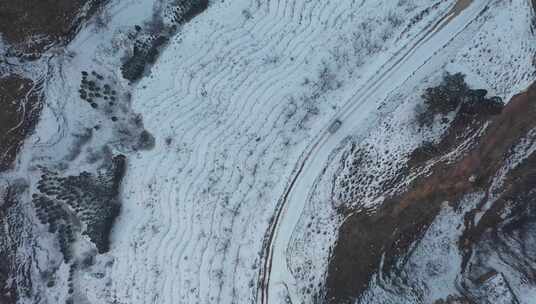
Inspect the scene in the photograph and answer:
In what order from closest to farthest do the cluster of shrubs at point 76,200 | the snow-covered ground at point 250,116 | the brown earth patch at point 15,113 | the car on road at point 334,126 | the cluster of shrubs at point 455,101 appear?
the cluster of shrubs at point 455,101, the snow-covered ground at point 250,116, the car on road at point 334,126, the cluster of shrubs at point 76,200, the brown earth patch at point 15,113

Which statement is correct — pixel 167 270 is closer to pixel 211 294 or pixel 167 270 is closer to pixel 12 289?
pixel 211 294

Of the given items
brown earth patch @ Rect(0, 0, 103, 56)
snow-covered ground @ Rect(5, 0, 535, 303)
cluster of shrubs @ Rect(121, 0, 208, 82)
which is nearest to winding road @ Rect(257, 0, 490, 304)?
snow-covered ground @ Rect(5, 0, 535, 303)

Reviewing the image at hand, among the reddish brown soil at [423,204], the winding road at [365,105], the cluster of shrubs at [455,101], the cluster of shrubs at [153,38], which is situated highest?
the cluster of shrubs at [153,38]

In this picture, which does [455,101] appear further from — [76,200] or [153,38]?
[76,200]

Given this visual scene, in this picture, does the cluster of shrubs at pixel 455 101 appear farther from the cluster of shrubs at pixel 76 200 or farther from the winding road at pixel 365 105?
the cluster of shrubs at pixel 76 200

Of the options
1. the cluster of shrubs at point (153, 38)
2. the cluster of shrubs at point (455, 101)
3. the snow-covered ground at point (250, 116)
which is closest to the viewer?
the cluster of shrubs at point (455, 101)

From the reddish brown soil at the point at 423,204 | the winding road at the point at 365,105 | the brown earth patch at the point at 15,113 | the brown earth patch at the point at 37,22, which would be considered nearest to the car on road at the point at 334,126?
the winding road at the point at 365,105

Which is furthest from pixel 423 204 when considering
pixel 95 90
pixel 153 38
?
pixel 95 90
